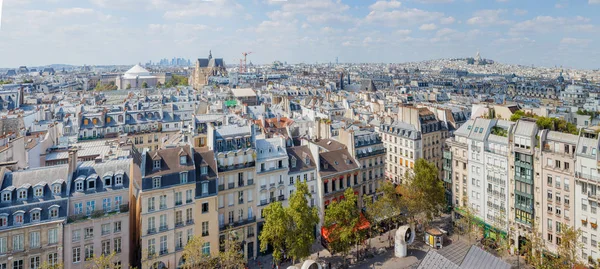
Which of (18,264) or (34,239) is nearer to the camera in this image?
(18,264)

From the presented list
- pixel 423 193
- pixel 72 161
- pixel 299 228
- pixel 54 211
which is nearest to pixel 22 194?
pixel 54 211

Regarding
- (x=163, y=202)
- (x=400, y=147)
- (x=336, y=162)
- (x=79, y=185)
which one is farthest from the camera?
(x=400, y=147)

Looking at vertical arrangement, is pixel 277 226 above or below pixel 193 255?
above

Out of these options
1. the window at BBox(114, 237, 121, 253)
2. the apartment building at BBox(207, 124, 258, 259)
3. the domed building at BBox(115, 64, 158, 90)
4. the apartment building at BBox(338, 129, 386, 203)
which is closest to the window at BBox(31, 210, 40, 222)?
the window at BBox(114, 237, 121, 253)

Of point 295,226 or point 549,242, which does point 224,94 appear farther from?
point 549,242

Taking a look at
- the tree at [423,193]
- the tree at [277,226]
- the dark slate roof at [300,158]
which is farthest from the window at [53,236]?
the tree at [423,193]

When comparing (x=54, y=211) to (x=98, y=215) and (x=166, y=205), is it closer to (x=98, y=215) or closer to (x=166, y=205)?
(x=98, y=215)

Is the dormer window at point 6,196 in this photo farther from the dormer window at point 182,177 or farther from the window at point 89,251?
the dormer window at point 182,177
